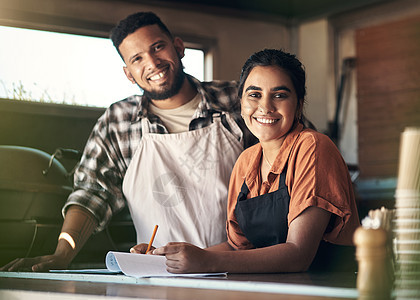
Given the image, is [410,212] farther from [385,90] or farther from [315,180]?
[385,90]

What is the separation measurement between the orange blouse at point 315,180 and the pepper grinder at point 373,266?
559mm

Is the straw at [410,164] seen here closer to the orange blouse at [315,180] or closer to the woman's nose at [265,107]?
the orange blouse at [315,180]

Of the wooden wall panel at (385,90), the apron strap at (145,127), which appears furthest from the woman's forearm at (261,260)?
the wooden wall panel at (385,90)

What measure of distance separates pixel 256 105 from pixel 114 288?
60cm

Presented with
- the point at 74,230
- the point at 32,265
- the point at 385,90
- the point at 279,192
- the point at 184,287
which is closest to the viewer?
the point at 184,287

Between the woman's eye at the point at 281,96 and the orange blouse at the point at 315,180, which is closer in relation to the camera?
the orange blouse at the point at 315,180

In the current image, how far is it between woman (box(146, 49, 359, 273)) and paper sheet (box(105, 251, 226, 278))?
2 cm

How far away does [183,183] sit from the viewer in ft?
6.75

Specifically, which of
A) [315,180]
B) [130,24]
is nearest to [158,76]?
[130,24]

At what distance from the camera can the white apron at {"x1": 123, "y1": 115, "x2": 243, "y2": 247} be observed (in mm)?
1996

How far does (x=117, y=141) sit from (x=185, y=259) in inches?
41.6

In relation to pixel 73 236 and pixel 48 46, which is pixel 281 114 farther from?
pixel 48 46

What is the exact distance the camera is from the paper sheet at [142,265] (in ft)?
3.89

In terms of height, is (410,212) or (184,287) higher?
(410,212)
